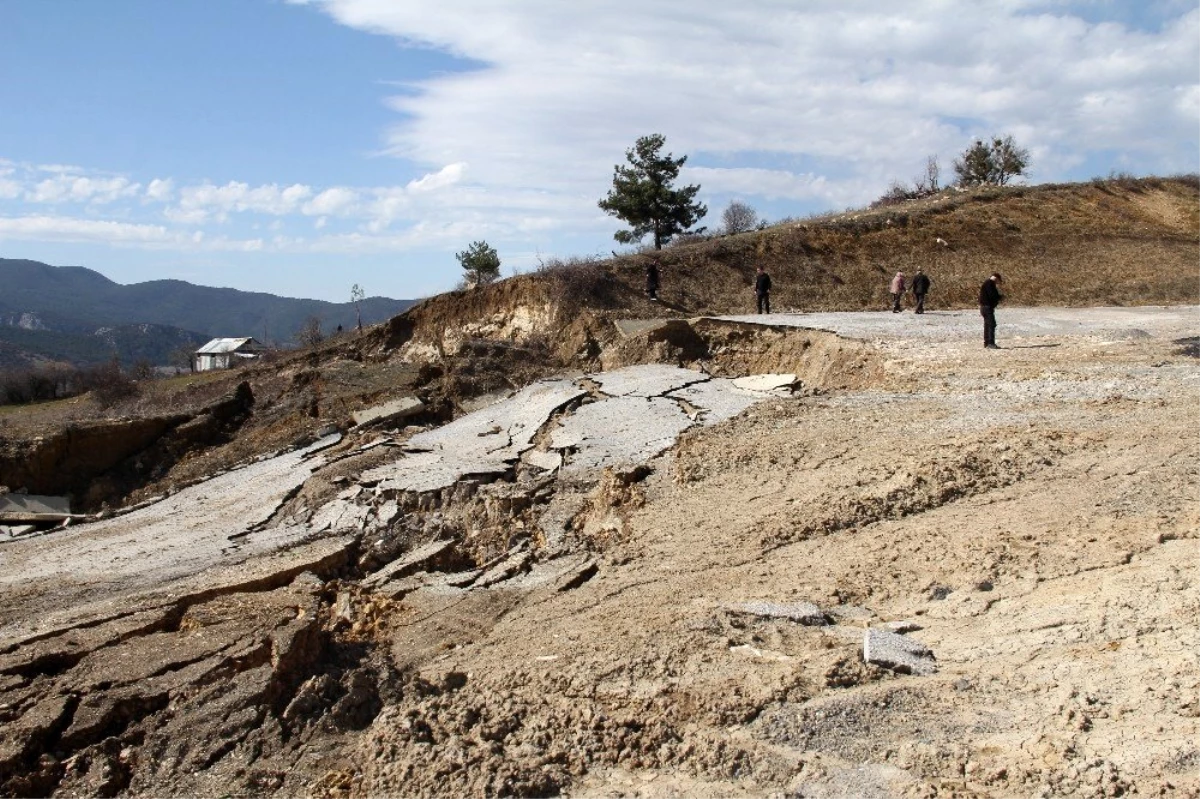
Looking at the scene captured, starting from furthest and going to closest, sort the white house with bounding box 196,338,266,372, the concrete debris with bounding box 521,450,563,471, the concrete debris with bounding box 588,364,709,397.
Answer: the white house with bounding box 196,338,266,372 < the concrete debris with bounding box 588,364,709,397 < the concrete debris with bounding box 521,450,563,471

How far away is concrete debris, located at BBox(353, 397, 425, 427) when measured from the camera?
Answer: 15.7 metres

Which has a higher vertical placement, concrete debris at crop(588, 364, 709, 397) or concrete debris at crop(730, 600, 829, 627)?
concrete debris at crop(588, 364, 709, 397)

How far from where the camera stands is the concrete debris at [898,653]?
523cm

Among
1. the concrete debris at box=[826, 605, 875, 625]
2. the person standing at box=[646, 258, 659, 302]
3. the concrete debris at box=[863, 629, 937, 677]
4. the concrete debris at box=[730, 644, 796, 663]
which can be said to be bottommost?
the concrete debris at box=[730, 644, 796, 663]

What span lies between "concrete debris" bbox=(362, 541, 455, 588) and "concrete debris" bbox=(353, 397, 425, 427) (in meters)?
6.60

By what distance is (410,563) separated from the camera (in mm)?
8914

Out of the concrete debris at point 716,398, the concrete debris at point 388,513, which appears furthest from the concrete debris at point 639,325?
the concrete debris at point 388,513

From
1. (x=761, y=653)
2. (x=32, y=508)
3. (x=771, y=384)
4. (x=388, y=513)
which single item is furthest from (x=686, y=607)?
(x=32, y=508)

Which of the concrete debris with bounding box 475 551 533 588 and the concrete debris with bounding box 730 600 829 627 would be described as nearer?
the concrete debris with bounding box 730 600 829 627

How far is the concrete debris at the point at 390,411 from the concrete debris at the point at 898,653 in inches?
449

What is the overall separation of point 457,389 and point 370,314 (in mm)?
122422

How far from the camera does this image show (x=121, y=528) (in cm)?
1189

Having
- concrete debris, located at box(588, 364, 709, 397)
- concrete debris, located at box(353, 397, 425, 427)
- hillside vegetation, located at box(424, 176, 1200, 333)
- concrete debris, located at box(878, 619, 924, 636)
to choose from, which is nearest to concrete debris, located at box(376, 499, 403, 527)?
concrete debris, located at box(588, 364, 709, 397)

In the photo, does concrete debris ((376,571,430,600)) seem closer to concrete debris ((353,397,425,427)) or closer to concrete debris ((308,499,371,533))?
concrete debris ((308,499,371,533))
